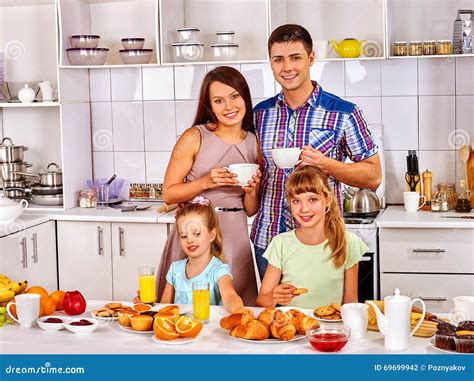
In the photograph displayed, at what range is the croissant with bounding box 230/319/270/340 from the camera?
1.91 m

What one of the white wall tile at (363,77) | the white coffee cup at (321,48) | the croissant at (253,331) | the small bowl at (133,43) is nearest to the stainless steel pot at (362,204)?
the white wall tile at (363,77)

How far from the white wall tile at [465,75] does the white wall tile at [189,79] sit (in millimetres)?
1286

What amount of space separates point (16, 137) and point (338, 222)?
2.49 m

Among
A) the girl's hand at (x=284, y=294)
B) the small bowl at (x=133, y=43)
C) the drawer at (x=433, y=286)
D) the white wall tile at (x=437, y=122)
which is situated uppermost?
the small bowl at (x=133, y=43)

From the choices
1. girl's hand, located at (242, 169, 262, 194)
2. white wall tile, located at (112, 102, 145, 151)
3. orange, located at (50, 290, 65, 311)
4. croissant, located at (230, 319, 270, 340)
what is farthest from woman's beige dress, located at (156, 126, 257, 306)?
white wall tile, located at (112, 102, 145, 151)

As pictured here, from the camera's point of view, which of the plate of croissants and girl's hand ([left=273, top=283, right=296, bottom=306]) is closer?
the plate of croissants

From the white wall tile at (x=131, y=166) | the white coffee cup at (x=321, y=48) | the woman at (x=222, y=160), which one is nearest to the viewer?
the woman at (x=222, y=160)

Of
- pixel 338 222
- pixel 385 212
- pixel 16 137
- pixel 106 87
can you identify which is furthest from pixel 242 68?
pixel 338 222

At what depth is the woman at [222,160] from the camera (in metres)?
2.63

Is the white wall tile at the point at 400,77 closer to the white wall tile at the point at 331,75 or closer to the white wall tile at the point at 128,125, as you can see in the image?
the white wall tile at the point at 331,75

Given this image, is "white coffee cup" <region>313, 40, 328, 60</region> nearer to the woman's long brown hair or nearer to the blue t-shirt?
the woman's long brown hair

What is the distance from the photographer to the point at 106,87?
434 centimetres

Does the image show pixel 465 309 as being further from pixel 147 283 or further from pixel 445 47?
pixel 445 47

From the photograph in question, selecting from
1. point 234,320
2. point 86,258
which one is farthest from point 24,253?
point 234,320
